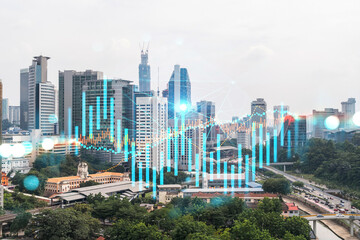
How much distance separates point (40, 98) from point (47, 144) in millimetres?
2644

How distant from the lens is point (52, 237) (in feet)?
18.4

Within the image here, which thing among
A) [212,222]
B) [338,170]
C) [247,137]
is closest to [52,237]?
[212,222]

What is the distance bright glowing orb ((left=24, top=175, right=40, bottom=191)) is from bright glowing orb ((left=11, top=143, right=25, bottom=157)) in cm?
284

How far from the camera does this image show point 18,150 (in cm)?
1211

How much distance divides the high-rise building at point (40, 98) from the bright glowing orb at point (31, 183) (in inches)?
195

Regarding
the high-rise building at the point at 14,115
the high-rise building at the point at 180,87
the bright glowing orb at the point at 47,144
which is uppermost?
the high-rise building at the point at 180,87

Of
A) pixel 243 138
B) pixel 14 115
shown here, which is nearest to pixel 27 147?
pixel 243 138

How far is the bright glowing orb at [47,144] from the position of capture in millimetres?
12433

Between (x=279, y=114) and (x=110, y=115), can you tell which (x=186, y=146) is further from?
(x=279, y=114)

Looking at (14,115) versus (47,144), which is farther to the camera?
(14,115)

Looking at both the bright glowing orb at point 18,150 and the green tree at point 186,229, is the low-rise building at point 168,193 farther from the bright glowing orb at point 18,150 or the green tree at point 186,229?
the bright glowing orb at point 18,150

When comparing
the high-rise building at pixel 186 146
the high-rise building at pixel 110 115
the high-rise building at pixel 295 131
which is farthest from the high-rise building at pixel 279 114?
the high-rise building at pixel 110 115

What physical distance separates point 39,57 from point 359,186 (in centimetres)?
1235

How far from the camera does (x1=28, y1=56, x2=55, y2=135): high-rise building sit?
14.3m
